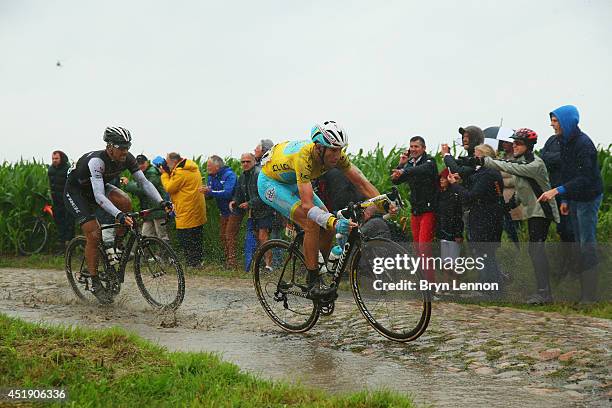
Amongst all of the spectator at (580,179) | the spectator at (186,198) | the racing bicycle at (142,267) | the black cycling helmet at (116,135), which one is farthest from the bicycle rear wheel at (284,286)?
the spectator at (186,198)

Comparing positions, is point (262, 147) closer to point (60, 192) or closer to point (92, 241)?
point (92, 241)

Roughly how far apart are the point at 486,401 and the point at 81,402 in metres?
2.89

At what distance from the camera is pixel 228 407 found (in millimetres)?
6141

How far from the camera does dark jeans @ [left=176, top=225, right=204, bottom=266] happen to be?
1720 centimetres

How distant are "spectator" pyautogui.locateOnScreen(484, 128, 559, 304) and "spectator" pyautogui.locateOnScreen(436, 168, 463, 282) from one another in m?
0.80

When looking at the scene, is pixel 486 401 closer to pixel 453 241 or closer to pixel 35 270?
pixel 453 241

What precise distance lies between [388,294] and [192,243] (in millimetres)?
8929

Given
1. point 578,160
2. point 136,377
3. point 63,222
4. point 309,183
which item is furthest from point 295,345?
point 63,222

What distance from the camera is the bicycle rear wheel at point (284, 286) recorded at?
32.0 ft

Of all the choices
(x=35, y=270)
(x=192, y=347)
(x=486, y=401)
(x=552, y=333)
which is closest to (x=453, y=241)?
(x=552, y=333)

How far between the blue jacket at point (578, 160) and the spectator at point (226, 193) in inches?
287

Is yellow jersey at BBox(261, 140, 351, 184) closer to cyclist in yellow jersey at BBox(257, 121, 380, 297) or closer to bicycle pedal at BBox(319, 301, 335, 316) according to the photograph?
cyclist in yellow jersey at BBox(257, 121, 380, 297)

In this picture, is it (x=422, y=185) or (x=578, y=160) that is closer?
(x=578, y=160)

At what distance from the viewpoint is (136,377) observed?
694cm
